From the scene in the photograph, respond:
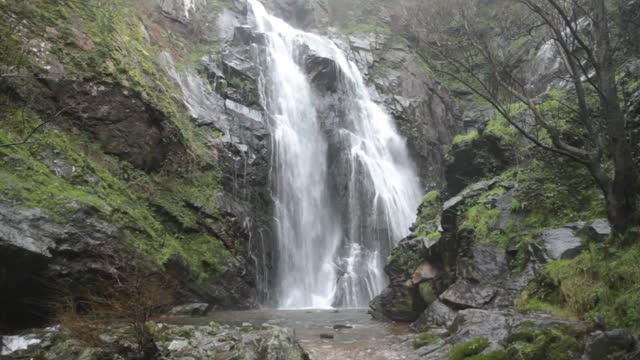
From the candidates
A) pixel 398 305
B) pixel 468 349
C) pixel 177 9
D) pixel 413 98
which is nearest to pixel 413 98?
pixel 413 98

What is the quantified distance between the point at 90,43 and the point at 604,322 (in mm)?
15811

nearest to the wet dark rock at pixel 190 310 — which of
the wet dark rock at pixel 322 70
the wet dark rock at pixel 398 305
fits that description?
the wet dark rock at pixel 398 305

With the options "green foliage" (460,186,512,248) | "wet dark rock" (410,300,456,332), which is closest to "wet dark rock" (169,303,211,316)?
"wet dark rock" (410,300,456,332)

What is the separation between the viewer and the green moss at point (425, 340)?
7.98 metres

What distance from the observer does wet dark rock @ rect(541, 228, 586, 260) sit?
819 centimetres

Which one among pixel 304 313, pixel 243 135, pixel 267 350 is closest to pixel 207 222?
pixel 304 313

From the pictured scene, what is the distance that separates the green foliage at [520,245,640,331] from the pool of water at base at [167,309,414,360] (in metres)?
2.52

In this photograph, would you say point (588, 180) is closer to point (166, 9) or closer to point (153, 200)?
point (153, 200)

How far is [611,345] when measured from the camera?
14.8ft

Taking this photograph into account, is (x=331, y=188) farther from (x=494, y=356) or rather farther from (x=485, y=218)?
(x=494, y=356)

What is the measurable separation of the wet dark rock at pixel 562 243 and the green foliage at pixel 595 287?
62 cm

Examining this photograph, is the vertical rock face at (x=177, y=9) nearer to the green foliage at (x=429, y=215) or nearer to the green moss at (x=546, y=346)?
the green foliage at (x=429, y=215)

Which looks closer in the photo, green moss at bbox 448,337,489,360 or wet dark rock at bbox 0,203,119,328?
green moss at bbox 448,337,489,360

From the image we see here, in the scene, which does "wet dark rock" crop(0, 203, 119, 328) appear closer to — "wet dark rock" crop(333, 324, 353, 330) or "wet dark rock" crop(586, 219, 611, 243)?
"wet dark rock" crop(333, 324, 353, 330)
